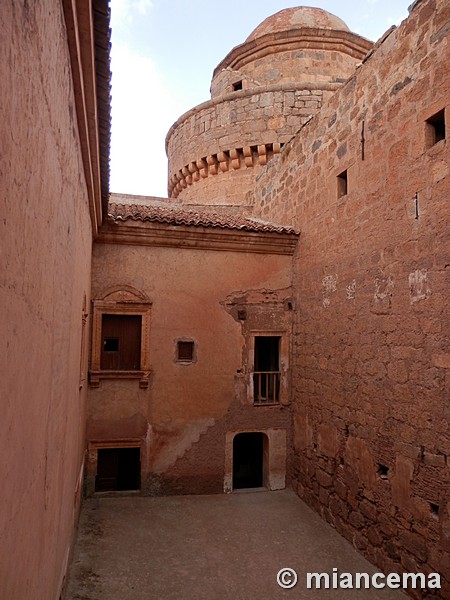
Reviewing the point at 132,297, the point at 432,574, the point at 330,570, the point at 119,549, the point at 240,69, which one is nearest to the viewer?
the point at 432,574

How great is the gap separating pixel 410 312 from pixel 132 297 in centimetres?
491

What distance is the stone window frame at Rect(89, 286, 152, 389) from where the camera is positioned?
8227 millimetres

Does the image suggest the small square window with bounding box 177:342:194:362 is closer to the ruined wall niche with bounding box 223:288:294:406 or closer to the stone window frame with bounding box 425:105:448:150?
the ruined wall niche with bounding box 223:288:294:406

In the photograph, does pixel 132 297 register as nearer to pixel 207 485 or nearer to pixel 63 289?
pixel 207 485

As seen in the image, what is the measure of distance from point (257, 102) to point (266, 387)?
30.0 feet

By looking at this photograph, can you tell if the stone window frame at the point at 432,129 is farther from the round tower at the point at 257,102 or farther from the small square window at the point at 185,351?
the round tower at the point at 257,102

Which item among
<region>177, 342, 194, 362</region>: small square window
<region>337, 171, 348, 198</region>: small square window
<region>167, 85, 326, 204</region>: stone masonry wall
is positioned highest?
<region>167, 85, 326, 204</region>: stone masonry wall

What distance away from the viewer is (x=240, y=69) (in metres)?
17.1

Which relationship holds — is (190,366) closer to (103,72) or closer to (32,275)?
(103,72)

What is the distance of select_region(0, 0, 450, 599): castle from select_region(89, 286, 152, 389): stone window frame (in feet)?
0.12

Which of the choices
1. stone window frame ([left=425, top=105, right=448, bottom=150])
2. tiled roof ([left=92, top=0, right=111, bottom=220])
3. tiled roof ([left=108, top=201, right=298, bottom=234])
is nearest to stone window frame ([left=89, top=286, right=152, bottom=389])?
tiled roof ([left=108, top=201, right=298, bottom=234])

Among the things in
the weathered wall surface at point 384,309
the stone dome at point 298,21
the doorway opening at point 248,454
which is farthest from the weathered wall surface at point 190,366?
the stone dome at point 298,21

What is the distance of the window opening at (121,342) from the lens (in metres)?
8.55

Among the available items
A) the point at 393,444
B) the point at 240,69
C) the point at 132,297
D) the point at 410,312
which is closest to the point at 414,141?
the point at 410,312
